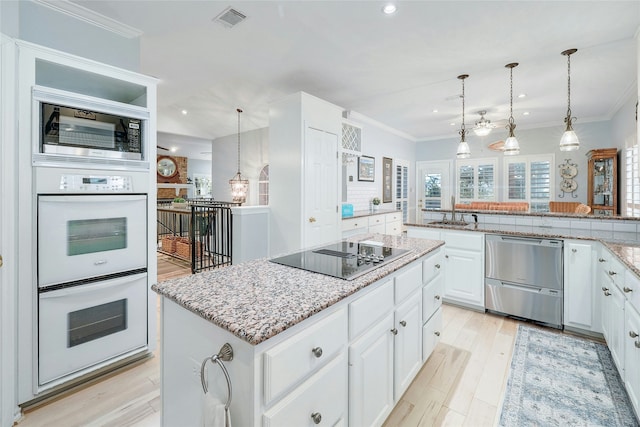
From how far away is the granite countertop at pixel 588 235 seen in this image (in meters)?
1.95

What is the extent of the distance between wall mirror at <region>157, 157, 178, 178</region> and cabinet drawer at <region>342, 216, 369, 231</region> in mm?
7865

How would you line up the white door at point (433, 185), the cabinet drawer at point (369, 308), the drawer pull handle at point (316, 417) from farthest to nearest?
the white door at point (433, 185) → the cabinet drawer at point (369, 308) → the drawer pull handle at point (316, 417)

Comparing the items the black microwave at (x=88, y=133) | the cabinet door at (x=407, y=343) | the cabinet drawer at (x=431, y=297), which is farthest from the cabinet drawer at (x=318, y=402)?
the black microwave at (x=88, y=133)

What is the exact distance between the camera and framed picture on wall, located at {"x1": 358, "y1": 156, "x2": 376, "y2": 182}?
564cm

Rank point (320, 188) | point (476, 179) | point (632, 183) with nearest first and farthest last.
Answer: point (320, 188)
point (632, 183)
point (476, 179)

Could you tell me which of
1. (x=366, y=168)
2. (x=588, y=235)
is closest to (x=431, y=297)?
(x=588, y=235)

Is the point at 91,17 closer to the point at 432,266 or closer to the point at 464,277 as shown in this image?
the point at 432,266

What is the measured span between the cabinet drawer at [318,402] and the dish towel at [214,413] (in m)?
0.12

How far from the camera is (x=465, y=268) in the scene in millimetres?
3229

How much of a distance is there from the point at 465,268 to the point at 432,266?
138 centimetres

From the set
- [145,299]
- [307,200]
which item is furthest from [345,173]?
[145,299]

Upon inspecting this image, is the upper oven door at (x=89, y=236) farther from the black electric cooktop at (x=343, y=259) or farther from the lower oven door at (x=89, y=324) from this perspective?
the black electric cooktop at (x=343, y=259)

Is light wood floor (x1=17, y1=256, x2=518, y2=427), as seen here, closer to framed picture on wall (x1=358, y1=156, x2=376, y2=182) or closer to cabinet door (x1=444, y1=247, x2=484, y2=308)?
cabinet door (x1=444, y1=247, x2=484, y2=308)

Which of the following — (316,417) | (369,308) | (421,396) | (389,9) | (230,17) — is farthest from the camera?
(230,17)
